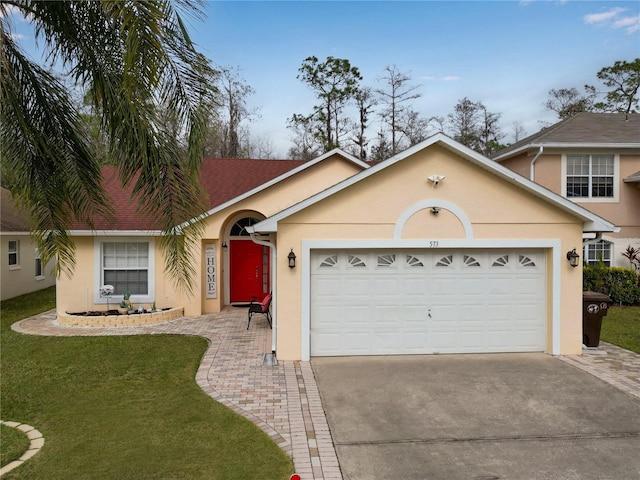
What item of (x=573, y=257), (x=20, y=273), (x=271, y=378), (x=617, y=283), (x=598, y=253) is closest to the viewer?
(x=271, y=378)

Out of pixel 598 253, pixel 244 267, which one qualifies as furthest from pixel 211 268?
pixel 598 253

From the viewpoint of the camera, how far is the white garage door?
33.3 ft

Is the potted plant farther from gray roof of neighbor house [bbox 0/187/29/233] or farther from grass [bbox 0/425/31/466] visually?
grass [bbox 0/425/31/466]

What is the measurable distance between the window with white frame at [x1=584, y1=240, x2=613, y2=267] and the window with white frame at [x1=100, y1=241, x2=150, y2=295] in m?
15.9

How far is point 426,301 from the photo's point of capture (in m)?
10.3

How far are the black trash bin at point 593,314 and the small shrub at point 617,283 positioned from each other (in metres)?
6.87

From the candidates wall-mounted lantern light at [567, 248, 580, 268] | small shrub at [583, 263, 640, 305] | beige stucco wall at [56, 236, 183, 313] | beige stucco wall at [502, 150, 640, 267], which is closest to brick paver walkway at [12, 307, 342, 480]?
beige stucco wall at [56, 236, 183, 313]

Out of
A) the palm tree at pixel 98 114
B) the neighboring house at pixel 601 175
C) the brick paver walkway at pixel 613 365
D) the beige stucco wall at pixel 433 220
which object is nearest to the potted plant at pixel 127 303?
the beige stucco wall at pixel 433 220

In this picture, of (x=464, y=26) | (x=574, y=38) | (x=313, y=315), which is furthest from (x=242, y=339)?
(x=574, y=38)

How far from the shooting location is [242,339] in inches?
464

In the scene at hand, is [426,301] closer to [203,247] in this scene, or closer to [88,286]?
[203,247]

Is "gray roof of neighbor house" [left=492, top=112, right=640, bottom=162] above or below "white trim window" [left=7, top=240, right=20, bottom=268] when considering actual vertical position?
above

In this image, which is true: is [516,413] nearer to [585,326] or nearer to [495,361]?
[495,361]

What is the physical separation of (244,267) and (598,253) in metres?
13.3
